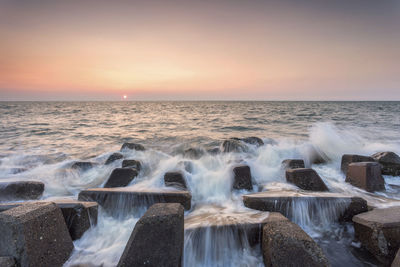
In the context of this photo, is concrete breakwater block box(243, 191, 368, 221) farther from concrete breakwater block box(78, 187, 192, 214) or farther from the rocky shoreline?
concrete breakwater block box(78, 187, 192, 214)

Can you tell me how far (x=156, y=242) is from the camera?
1567 millimetres

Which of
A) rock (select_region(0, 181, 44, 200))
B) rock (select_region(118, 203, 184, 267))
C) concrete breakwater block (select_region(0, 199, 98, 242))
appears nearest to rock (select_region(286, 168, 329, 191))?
rock (select_region(118, 203, 184, 267))

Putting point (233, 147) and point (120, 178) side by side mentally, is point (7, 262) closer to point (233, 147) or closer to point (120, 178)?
point (120, 178)

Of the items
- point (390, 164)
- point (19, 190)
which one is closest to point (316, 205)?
point (390, 164)

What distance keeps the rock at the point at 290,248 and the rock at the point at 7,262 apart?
76.3 inches

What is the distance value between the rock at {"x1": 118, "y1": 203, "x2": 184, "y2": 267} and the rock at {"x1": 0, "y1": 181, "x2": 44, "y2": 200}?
2.65 meters

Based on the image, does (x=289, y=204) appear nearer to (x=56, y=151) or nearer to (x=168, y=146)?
(x=168, y=146)

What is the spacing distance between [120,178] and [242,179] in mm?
2182

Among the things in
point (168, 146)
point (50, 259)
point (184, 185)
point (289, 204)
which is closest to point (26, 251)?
point (50, 259)

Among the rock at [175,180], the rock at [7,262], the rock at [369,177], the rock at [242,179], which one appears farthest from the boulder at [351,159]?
the rock at [7,262]

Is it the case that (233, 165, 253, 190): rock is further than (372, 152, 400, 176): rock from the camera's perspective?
No

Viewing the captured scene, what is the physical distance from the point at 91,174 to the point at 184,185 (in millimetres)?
2462

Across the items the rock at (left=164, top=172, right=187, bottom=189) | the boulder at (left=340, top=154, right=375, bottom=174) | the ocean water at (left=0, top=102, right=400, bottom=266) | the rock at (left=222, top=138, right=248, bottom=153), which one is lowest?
the ocean water at (left=0, top=102, right=400, bottom=266)

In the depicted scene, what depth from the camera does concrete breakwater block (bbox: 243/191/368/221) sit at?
243 centimetres
